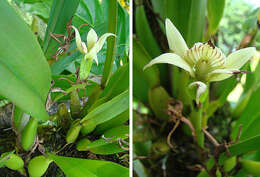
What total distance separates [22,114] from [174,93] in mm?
235

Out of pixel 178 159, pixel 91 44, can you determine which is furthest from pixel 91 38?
pixel 178 159

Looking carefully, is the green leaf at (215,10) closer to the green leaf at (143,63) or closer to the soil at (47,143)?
the green leaf at (143,63)

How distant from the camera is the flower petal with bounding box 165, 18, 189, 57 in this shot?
0.22 metres

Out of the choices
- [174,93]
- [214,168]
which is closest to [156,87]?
[174,93]

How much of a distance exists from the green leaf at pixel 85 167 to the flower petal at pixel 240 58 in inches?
5.8

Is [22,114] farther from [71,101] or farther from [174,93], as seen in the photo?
[174,93]

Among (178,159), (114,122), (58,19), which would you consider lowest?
(178,159)

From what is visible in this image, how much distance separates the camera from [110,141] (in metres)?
0.26

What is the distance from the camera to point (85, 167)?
9.3 inches

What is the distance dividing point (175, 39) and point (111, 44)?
72 mm

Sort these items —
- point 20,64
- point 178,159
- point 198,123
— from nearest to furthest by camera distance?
point 20,64 → point 198,123 → point 178,159

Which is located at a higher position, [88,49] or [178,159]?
[88,49]

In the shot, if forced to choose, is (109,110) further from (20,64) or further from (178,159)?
(178,159)

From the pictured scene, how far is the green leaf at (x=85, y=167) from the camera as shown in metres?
0.23
